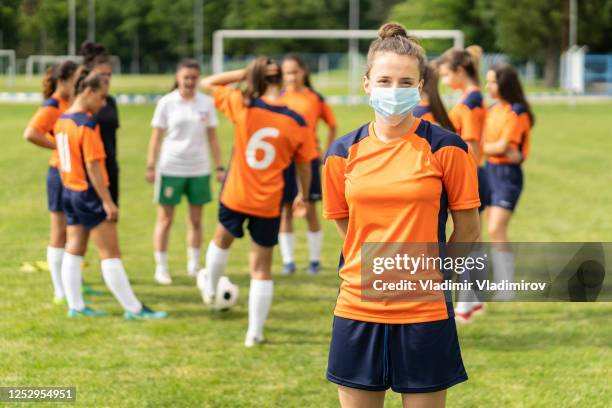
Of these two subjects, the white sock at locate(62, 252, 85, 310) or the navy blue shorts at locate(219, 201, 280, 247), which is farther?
the white sock at locate(62, 252, 85, 310)

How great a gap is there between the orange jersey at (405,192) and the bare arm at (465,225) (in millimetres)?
40

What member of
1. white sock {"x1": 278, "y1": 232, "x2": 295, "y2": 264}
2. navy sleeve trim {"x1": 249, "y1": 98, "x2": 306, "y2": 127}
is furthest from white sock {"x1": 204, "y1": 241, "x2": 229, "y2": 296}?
white sock {"x1": 278, "y1": 232, "x2": 295, "y2": 264}

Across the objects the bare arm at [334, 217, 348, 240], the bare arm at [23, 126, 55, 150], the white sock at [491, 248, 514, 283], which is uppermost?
the bare arm at [23, 126, 55, 150]

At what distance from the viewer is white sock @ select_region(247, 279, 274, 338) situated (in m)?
6.72

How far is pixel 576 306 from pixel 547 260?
170 cm

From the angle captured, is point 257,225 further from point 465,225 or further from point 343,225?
point 465,225

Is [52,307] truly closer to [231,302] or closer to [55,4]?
[231,302]

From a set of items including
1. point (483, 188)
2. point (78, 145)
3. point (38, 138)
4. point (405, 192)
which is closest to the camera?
point (405, 192)

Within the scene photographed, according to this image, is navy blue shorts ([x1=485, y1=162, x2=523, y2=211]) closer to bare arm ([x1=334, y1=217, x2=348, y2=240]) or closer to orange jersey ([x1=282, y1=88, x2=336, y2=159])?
orange jersey ([x1=282, y1=88, x2=336, y2=159])

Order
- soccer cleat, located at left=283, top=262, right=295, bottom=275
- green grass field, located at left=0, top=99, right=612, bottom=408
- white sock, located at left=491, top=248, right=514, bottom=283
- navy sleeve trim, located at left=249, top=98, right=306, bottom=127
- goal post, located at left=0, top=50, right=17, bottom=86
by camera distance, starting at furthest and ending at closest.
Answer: goal post, located at left=0, top=50, right=17, bottom=86
soccer cleat, located at left=283, top=262, right=295, bottom=275
white sock, located at left=491, top=248, right=514, bottom=283
navy sleeve trim, located at left=249, top=98, right=306, bottom=127
green grass field, located at left=0, top=99, right=612, bottom=408

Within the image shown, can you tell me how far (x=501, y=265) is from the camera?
7.80 meters

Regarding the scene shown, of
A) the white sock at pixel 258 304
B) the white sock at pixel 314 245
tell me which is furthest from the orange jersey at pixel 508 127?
the white sock at pixel 314 245

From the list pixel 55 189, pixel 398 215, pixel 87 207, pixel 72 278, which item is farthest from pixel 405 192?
pixel 55 189

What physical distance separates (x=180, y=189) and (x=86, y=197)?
2.00 metres
